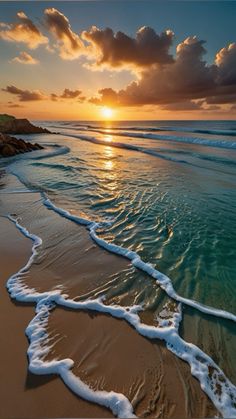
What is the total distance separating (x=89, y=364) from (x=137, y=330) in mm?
745

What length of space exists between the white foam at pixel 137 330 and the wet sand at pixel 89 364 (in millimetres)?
67

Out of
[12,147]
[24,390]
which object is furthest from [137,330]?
[12,147]

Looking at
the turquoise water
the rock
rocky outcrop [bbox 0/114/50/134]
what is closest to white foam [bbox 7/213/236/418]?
the turquoise water

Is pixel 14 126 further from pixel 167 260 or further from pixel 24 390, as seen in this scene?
pixel 24 390

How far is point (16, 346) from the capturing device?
2543 millimetres

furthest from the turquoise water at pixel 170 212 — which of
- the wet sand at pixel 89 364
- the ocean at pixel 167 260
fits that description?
the wet sand at pixel 89 364

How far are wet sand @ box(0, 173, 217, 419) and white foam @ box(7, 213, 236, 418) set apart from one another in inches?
2.6

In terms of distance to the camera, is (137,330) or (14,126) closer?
(137,330)

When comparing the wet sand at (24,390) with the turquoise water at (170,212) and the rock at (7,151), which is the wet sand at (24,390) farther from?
the rock at (7,151)

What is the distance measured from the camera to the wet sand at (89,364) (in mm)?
Result: 2047

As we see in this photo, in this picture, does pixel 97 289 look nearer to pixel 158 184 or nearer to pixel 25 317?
pixel 25 317

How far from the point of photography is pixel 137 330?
2826mm

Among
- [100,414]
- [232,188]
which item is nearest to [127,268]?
[100,414]

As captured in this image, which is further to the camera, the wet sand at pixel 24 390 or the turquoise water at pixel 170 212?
the turquoise water at pixel 170 212
